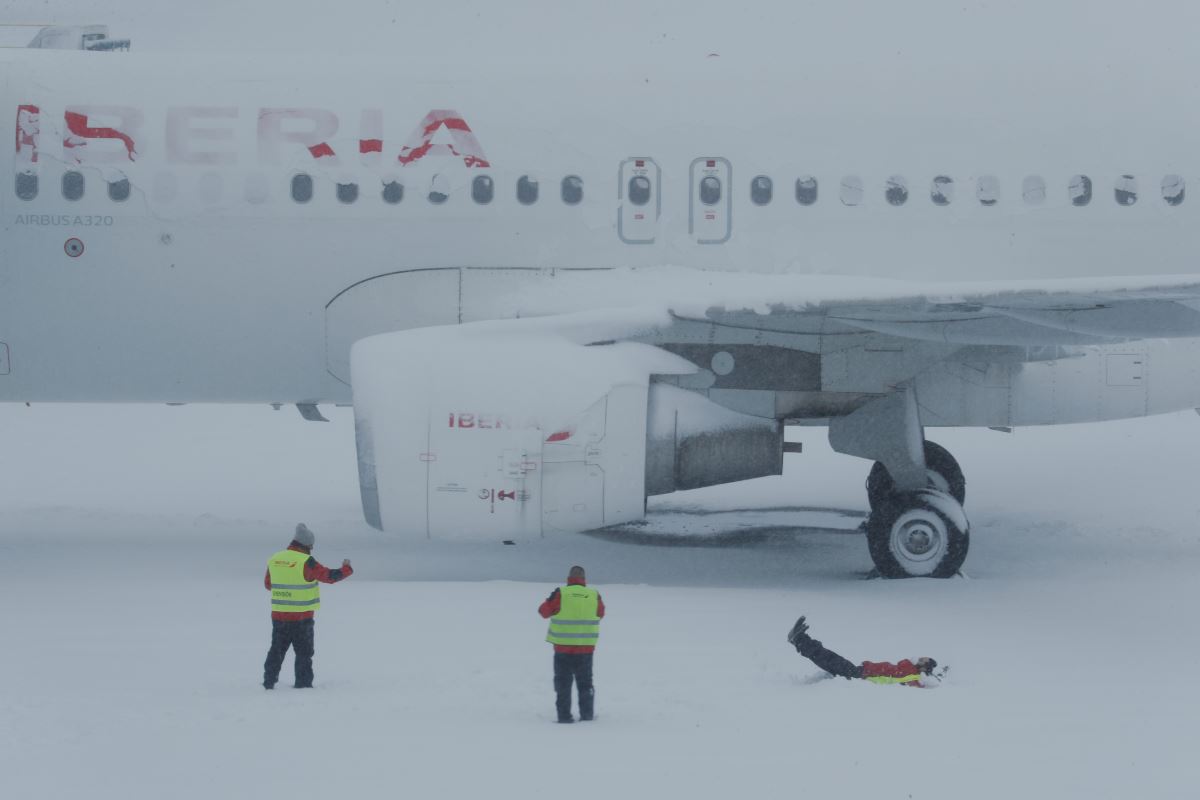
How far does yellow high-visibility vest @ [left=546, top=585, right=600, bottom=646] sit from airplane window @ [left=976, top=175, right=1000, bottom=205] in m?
6.81

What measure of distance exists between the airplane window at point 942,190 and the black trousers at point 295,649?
23.7ft

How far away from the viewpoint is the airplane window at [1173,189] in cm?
1338

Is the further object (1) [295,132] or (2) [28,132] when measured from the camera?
(1) [295,132]

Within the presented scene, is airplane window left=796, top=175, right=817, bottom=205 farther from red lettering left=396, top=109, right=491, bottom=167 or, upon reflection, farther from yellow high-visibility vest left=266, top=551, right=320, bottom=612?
yellow high-visibility vest left=266, top=551, right=320, bottom=612

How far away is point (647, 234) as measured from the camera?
43.3 ft

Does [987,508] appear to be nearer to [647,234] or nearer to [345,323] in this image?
[647,234]

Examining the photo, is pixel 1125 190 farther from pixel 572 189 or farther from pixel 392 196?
pixel 392 196

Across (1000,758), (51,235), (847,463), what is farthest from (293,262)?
(847,463)

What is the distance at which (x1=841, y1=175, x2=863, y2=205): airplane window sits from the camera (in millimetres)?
13242

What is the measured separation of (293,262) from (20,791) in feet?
23.2

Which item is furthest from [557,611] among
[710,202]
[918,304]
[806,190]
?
[806,190]

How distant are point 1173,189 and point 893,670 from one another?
646 cm

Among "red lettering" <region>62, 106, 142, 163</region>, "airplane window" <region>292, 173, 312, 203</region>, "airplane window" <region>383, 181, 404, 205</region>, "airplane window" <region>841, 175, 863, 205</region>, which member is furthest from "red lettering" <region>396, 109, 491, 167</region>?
"airplane window" <region>841, 175, 863, 205</region>

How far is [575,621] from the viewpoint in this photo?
8.16 metres
